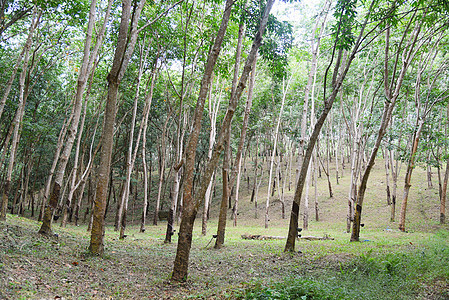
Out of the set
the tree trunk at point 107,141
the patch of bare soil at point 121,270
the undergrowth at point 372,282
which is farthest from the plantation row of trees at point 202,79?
the undergrowth at point 372,282

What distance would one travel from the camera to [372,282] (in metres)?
5.18

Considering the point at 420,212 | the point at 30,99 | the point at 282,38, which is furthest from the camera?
the point at 420,212

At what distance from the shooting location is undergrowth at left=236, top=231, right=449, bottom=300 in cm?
421

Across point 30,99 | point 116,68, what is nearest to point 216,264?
point 116,68

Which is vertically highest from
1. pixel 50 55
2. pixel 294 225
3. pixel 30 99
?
pixel 50 55

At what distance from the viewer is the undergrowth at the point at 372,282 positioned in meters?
4.21

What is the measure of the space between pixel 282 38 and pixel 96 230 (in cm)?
764

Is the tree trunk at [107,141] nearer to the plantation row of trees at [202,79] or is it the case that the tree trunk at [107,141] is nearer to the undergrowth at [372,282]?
the plantation row of trees at [202,79]

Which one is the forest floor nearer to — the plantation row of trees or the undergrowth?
the undergrowth

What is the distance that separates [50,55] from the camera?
49.3 feet

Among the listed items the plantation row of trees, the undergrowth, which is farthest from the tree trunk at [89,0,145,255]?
the undergrowth

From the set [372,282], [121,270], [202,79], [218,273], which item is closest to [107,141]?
[202,79]

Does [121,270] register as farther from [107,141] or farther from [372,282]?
[372,282]

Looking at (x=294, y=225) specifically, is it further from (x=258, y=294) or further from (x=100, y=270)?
(x=100, y=270)
